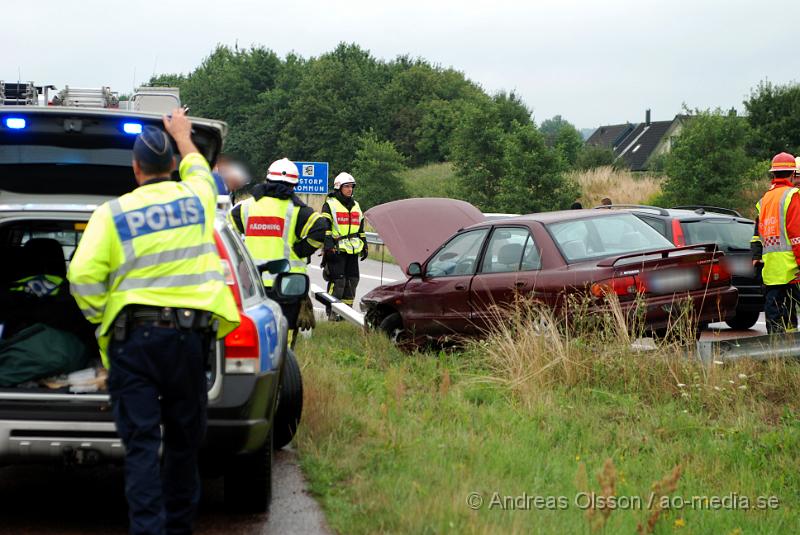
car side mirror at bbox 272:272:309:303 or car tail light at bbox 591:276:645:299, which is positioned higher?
car side mirror at bbox 272:272:309:303

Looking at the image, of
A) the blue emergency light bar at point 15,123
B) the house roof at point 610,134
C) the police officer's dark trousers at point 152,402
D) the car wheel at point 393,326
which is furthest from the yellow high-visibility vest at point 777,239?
the house roof at point 610,134

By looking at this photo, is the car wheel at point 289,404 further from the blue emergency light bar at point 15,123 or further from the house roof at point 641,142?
the house roof at point 641,142

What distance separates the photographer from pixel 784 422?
7.82 meters

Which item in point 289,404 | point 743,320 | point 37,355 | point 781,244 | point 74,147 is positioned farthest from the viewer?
point 743,320

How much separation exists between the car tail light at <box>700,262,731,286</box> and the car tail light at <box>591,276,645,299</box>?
789 mm

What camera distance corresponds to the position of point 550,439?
7.41 m

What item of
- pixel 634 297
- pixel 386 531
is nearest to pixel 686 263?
pixel 634 297

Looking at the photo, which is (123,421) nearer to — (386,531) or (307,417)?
(386,531)

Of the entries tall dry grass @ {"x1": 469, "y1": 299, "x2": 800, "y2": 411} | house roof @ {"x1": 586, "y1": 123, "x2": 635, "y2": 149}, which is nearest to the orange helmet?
tall dry grass @ {"x1": 469, "y1": 299, "x2": 800, "y2": 411}

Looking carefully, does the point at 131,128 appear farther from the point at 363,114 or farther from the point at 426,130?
the point at 363,114

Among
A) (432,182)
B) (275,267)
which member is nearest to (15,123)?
(275,267)

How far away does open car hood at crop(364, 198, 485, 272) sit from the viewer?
13047 mm

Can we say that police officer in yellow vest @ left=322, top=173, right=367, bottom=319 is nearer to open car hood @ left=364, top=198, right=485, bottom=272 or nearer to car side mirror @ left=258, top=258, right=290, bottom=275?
open car hood @ left=364, top=198, right=485, bottom=272

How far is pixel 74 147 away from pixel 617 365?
4.43 metres
